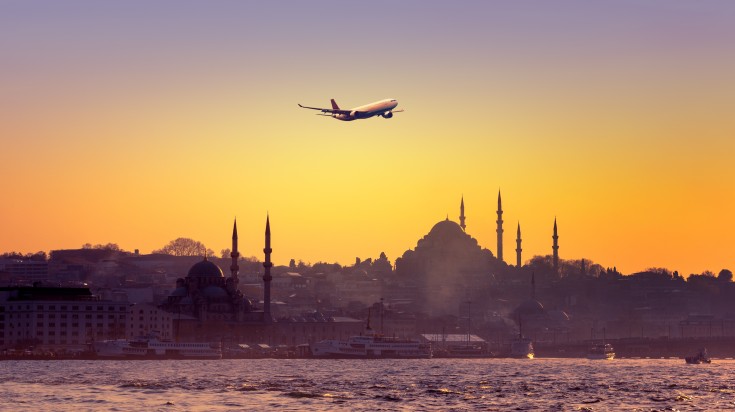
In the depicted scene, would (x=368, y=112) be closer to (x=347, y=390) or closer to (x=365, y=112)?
(x=365, y=112)

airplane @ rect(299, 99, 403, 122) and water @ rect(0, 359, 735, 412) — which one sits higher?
airplane @ rect(299, 99, 403, 122)

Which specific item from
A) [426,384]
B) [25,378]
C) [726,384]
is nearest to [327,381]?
[426,384]

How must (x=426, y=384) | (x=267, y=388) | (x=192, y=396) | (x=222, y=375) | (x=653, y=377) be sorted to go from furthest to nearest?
(x=653, y=377) < (x=222, y=375) < (x=426, y=384) < (x=267, y=388) < (x=192, y=396)

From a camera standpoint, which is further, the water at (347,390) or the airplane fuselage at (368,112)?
the airplane fuselage at (368,112)

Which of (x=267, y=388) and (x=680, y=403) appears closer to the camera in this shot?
(x=680, y=403)

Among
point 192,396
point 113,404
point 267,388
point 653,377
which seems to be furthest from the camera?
point 653,377

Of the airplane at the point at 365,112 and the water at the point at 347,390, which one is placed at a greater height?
the airplane at the point at 365,112

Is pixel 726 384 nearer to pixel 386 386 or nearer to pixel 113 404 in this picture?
pixel 386 386

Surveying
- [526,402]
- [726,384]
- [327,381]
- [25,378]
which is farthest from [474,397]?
[25,378]
